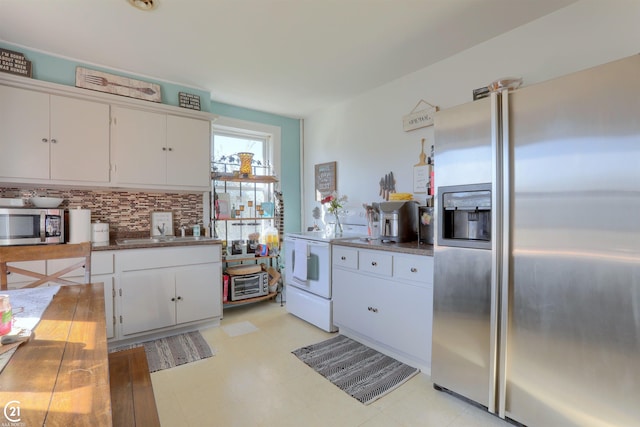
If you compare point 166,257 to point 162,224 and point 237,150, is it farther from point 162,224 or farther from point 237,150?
point 237,150

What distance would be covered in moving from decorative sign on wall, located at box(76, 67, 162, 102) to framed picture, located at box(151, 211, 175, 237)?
1126mm

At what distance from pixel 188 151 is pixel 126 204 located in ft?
2.59

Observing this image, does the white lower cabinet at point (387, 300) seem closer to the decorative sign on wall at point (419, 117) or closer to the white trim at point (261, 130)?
the decorative sign on wall at point (419, 117)

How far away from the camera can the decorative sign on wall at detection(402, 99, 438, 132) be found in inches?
104

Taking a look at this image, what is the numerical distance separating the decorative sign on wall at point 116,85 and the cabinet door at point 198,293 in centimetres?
171

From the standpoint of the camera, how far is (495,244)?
1.59 m

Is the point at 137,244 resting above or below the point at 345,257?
above

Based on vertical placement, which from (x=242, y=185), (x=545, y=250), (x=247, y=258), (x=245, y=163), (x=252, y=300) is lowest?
(x=252, y=300)

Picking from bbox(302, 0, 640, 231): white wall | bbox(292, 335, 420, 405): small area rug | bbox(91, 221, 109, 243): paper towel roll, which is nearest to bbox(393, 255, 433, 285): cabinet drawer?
bbox(292, 335, 420, 405): small area rug

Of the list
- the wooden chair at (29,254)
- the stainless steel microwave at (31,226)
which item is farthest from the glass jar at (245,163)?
the wooden chair at (29,254)

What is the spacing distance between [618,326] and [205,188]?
10.4 ft

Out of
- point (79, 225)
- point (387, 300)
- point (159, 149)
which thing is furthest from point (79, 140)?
point (387, 300)

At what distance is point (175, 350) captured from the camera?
247cm

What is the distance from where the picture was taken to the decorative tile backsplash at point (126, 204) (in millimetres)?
2635
